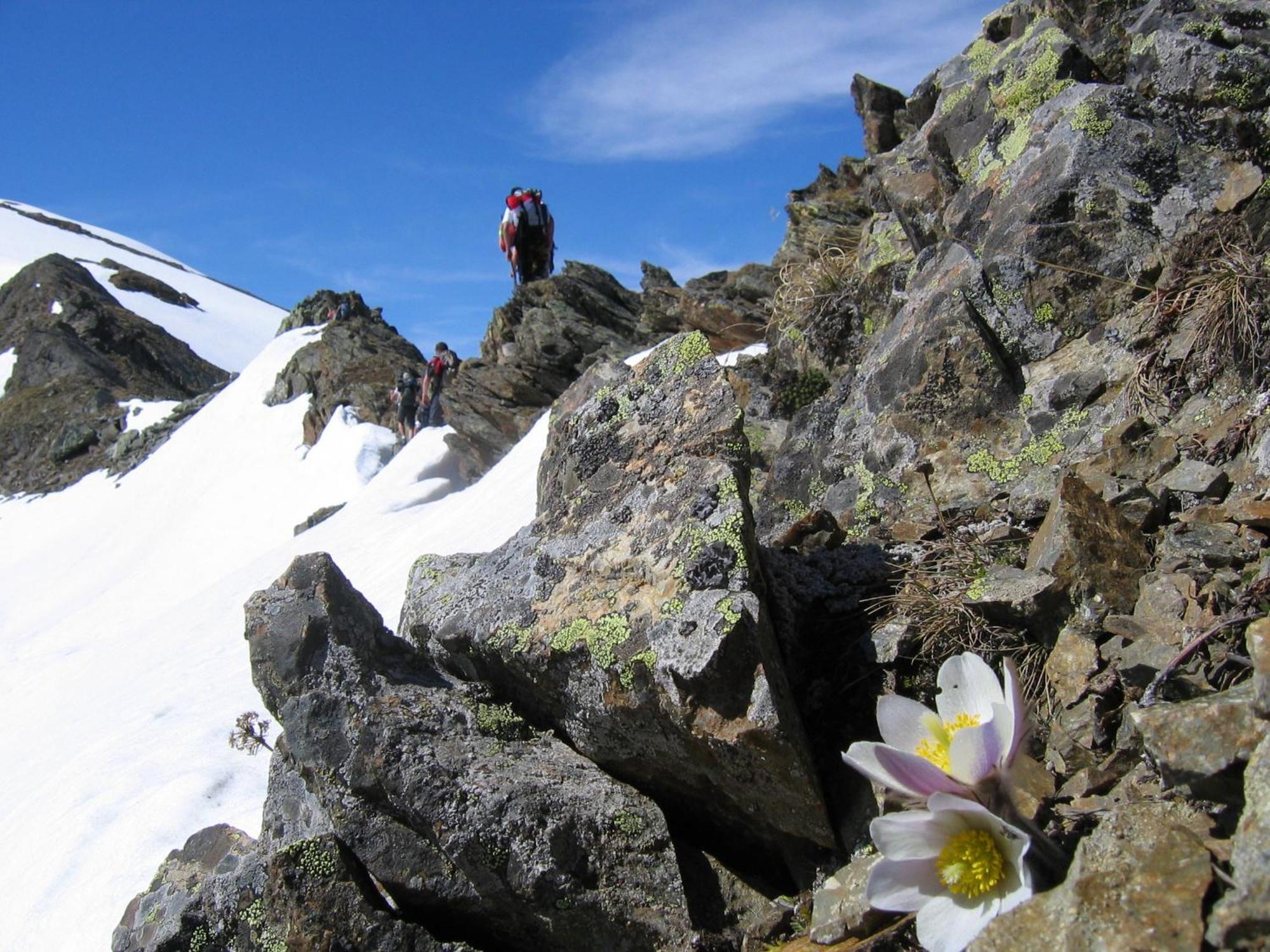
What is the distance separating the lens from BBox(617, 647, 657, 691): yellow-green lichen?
3.81m

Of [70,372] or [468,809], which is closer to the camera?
[468,809]

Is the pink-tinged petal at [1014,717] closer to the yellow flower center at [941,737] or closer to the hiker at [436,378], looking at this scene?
the yellow flower center at [941,737]

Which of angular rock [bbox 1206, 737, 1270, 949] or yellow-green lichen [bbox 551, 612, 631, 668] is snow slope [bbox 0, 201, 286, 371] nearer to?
yellow-green lichen [bbox 551, 612, 631, 668]

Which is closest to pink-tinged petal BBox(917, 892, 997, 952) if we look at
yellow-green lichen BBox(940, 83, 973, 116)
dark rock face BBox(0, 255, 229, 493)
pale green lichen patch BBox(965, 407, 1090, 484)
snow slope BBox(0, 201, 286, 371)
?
pale green lichen patch BBox(965, 407, 1090, 484)

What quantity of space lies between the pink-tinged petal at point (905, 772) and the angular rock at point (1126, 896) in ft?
1.19

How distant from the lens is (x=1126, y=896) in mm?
2348

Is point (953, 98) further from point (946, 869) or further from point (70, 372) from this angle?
point (70, 372)

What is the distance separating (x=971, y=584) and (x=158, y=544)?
35.7 m

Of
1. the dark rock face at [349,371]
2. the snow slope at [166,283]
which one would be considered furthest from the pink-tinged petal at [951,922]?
A: the snow slope at [166,283]

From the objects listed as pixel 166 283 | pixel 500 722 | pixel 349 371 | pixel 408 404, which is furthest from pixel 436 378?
pixel 166 283

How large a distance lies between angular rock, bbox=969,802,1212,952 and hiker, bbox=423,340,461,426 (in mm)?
24262

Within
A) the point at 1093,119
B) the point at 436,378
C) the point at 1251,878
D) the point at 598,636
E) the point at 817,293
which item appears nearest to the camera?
the point at 1251,878

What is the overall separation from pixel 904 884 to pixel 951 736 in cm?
47

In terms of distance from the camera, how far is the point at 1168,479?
3963mm
